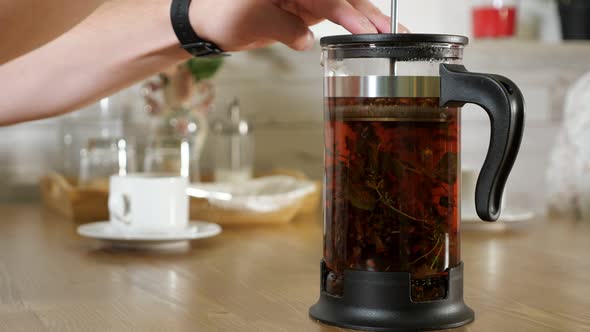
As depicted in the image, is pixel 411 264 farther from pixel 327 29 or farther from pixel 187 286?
pixel 327 29

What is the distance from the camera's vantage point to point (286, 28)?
3.01 feet

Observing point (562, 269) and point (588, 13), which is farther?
point (588, 13)

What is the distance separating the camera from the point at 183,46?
1019 millimetres

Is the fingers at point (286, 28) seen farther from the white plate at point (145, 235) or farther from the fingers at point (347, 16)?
the white plate at point (145, 235)

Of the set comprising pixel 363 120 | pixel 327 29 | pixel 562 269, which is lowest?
pixel 562 269

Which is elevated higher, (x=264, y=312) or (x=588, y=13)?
(x=588, y=13)

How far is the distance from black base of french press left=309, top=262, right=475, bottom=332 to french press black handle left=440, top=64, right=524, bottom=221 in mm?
90

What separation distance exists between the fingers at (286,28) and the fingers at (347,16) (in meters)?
0.08

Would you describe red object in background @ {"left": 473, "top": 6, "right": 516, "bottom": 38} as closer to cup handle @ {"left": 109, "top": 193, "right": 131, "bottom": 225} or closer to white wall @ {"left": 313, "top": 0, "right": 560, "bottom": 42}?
white wall @ {"left": 313, "top": 0, "right": 560, "bottom": 42}

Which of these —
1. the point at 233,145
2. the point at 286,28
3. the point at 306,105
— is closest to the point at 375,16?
the point at 286,28

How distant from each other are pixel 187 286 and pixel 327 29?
1047 millimetres

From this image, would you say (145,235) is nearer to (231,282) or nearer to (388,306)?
(231,282)

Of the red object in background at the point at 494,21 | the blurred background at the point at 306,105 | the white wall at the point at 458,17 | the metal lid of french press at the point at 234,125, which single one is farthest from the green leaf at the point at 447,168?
the red object in background at the point at 494,21

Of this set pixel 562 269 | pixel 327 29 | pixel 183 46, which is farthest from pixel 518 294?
pixel 327 29
